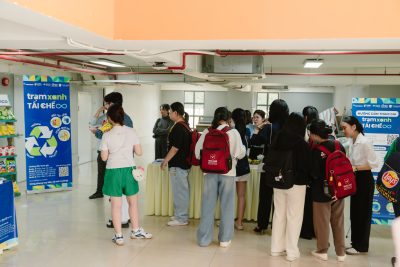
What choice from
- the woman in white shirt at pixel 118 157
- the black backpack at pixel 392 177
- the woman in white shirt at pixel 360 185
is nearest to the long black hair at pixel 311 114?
the woman in white shirt at pixel 360 185

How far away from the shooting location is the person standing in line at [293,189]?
378 cm

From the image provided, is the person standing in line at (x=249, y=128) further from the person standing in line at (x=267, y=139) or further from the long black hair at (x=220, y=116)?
the long black hair at (x=220, y=116)

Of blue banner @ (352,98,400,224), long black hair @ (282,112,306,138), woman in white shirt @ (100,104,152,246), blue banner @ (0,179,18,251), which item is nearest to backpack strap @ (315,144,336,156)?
long black hair @ (282,112,306,138)

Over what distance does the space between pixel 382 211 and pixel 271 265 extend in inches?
76.1

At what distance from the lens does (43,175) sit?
6750mm

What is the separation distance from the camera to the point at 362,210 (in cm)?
413

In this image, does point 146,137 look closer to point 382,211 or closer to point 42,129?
point 42,129

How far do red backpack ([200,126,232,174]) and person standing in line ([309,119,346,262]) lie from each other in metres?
0.85

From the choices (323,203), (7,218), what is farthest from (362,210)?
(7,218)

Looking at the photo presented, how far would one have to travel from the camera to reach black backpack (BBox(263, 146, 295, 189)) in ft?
12.4

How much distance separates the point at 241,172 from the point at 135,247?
1473 millimetres

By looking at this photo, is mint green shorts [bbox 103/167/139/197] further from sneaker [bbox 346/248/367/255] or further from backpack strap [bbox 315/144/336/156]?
sneaker [bbox 346/248/367/255]

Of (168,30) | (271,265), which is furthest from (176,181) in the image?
(168,30)

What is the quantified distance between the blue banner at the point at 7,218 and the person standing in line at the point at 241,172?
2.47m
